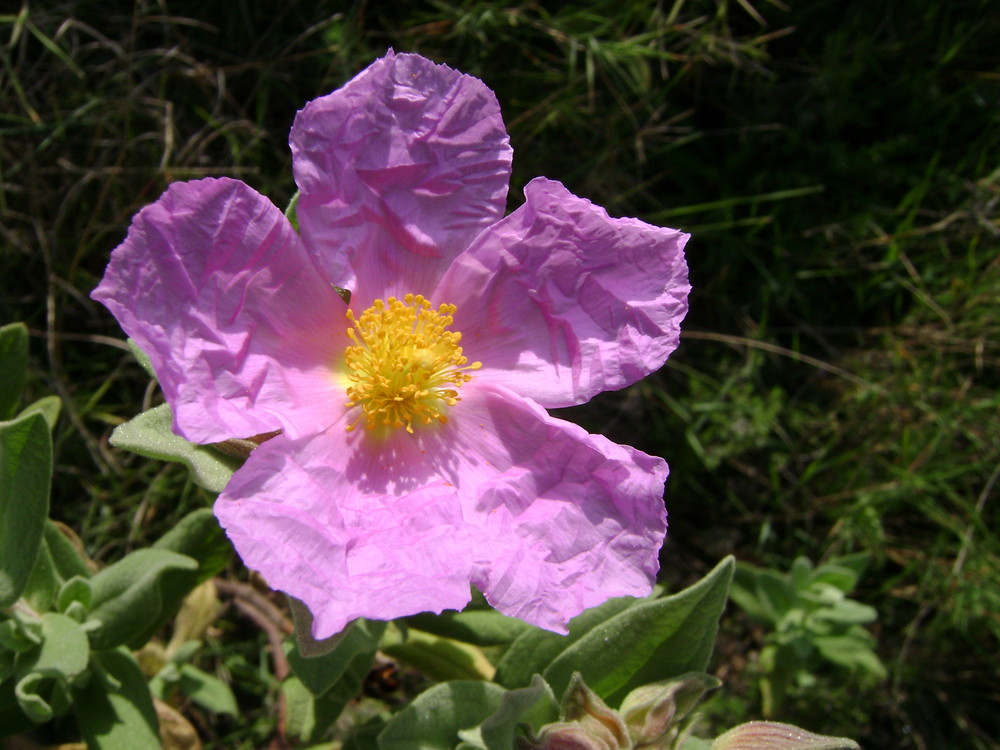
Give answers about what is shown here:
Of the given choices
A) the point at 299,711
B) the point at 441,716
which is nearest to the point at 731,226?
the point at 441,716

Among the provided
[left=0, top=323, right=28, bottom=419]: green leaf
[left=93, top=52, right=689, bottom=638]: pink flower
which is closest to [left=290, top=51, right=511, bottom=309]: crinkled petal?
[left=93, top=52, right=689, bottom=638]: pink flower

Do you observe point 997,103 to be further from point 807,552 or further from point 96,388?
point 96,388

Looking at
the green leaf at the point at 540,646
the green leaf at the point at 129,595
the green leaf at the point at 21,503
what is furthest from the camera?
the green leaf at the point at 540,646

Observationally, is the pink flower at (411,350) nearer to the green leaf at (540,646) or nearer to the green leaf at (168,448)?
the green leaf at (168,448)

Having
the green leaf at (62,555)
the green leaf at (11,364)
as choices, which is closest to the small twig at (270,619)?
the green leaf at (62,555)


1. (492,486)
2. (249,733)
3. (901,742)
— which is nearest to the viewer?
(492,486)

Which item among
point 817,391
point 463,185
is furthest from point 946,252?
point 463,185
